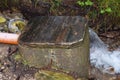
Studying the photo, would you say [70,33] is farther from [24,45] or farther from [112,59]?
[112,59]

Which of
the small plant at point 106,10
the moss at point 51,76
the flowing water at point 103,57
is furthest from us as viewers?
the small plant at point 106,10

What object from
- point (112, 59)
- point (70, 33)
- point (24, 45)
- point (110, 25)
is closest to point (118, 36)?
point (110, 25)

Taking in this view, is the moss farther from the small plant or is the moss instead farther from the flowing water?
the small plant

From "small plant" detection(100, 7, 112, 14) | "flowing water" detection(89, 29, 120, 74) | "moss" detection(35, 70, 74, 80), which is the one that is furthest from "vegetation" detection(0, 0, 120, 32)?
"moss" detection(35, 70, 74, 80)

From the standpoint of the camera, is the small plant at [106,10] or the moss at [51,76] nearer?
the moss at [51,76]

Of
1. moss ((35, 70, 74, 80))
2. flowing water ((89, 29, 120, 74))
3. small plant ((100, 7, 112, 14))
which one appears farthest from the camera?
small plant ((100, 7, 112, 14))

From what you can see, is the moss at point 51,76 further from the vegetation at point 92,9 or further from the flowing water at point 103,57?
the vegetation at point 92,9

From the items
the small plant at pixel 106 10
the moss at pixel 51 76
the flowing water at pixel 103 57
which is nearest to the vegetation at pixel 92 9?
the small plant at pixel 106 10

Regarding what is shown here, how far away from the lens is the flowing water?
3723 millimetres

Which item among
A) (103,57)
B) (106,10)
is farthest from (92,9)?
(103,57)

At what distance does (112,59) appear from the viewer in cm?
387

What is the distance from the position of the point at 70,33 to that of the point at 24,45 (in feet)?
1.95

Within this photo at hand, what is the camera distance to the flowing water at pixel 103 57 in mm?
3723

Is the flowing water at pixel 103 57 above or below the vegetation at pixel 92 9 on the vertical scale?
below
